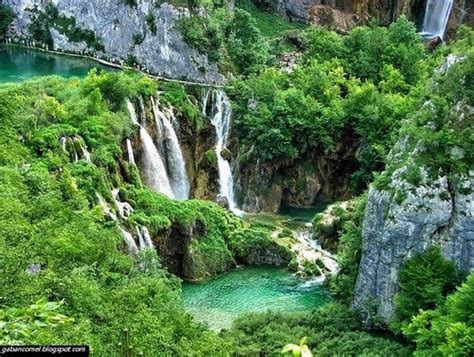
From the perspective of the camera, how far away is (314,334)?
1933 cm

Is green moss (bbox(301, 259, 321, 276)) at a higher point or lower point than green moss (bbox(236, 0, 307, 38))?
lower

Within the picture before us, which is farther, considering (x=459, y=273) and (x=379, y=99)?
(x=379, y=99)

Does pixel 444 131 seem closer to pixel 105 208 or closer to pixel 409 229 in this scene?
pixel 409 229

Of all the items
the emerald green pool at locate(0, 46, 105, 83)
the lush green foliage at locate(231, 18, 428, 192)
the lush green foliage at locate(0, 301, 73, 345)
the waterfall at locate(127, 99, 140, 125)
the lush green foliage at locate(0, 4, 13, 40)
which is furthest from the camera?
the lush green foliage at locate(0, 4, 13, 40)

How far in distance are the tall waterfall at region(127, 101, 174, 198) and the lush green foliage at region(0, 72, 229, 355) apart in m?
1.37

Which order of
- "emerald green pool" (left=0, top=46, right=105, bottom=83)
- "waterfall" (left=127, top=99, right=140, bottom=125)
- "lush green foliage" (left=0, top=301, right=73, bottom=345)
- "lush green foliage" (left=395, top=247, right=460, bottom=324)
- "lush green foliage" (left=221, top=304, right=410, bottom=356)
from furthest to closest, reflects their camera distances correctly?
"emerald green pool" (left=0, top=46, right=105, bottom=83) < "waterfall" (left=127, top=99, right=140, bottom=125) < "lush green foliage" (left=395, top=247, right=460, bottom=324) < "lush green foliage" (left=221, top=304, right=410, bottom=356) < "lush green foliage" (left=0, top=301, right=73, bottom=345)

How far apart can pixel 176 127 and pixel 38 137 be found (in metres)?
10.2

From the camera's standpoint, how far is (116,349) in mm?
12055

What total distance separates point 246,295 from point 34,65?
28.8 meters

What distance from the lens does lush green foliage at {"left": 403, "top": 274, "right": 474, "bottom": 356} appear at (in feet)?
46.8

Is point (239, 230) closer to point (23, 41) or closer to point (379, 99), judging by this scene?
point (379, 99)

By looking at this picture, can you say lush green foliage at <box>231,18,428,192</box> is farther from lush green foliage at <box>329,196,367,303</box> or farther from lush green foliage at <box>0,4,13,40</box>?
lush green foliage at <box>0,4,13,40</box>

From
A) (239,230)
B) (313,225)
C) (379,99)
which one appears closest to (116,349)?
(239,230)

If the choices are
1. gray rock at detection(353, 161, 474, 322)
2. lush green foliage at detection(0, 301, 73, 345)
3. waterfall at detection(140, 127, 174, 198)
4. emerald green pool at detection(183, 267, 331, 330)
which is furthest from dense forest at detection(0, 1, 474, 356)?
emerald green pool at detection(183, 267, 331, 330)
